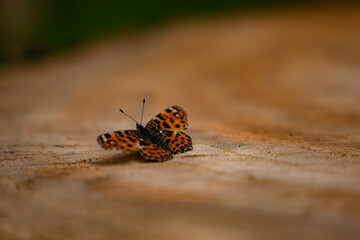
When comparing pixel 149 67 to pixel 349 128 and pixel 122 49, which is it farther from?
pixel 349 128

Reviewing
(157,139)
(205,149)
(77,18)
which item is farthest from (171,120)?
(77,18)

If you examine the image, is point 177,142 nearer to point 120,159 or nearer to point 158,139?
point 158,139

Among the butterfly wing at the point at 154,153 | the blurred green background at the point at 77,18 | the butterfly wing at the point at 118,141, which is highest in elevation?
the blurred green background at the point at 77,18

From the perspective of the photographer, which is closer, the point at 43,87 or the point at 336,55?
the point at 336,55

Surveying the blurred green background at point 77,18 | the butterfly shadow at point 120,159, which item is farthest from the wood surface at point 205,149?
the blurred green background at point 77,18

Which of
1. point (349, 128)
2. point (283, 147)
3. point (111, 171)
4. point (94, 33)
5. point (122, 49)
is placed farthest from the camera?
point (94, 33)

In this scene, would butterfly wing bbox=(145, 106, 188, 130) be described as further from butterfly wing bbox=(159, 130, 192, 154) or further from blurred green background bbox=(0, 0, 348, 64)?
blurred green background bbox=(0, 0, 348, 64)

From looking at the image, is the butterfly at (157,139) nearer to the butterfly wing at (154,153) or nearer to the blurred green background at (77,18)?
the butterfly wing at (154,153)

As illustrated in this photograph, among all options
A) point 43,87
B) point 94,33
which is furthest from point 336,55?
point 94,33
